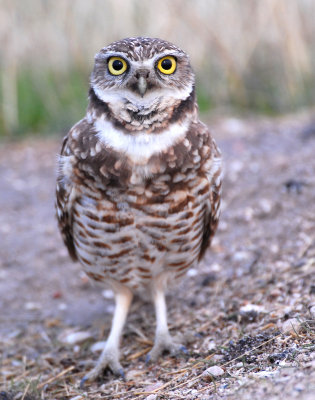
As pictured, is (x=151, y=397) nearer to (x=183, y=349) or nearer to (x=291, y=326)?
(x=183, y=349)

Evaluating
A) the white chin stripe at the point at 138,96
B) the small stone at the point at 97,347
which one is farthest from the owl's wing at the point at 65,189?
the small stone at the point at 97,347

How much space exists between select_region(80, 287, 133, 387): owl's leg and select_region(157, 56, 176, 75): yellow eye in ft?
4.64

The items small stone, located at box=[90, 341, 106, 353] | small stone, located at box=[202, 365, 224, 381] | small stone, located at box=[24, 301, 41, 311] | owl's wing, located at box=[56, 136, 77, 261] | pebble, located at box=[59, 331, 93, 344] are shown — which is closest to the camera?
small stone, located at box=[202, 365, 224, 381]

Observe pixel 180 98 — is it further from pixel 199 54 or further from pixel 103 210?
pixel 199 54

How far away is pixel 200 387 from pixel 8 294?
2272 millimetres

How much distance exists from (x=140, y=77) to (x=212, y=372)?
1.41 m

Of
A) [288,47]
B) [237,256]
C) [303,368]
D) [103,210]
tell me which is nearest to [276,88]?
[288,47]

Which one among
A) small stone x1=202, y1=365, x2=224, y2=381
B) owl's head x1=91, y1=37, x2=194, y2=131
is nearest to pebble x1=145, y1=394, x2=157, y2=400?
small stone x1=202, y1=365, x2=224, y2=381

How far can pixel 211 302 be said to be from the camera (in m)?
3.74

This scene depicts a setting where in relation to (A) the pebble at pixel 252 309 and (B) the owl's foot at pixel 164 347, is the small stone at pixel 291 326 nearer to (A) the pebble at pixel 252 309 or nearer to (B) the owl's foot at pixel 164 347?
(A) the pebble at pixel 252 309

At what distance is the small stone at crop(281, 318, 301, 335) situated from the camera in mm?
2732

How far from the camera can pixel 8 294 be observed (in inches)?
175

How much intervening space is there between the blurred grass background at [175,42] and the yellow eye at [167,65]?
174 inches

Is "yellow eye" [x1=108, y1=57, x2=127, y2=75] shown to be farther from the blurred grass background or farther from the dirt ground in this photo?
the blurred grass background
